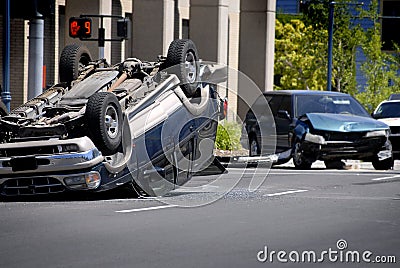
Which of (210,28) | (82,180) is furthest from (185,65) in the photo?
(210,28)

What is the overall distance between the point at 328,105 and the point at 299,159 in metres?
1.75

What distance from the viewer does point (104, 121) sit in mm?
13383

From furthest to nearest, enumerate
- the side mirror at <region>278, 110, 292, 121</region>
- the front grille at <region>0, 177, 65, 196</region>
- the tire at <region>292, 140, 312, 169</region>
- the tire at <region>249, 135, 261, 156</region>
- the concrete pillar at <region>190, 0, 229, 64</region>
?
the concrete pillar at <region>190, 0, 229, 64</region>
the tire at <region>249, 135, 261, 156</region>
the side mirror at <region>278, 110, 292, 121</region>
the tire at <region>292, 140, 312, 169</region>
the front grille at <region>0, 177, 65, 196</region>

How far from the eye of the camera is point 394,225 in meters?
11.7

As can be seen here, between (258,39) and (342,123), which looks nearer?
(342,123)

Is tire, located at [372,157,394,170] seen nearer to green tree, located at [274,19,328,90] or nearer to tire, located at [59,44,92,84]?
tire, located at [59,44,92,84]

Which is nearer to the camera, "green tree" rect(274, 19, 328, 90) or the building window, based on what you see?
"green tree" rect(274, 19, 328, 90)

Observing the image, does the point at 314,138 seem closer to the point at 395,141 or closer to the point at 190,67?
the point at 395,141

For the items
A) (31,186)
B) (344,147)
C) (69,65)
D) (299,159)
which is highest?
(69,65)

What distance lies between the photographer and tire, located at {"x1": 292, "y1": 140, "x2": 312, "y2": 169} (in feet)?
72.1

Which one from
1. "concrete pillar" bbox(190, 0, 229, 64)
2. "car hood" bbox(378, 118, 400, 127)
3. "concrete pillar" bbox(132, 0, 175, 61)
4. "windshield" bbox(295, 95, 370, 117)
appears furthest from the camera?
"concrete pillar" bbox(190, 0, 229, 64)

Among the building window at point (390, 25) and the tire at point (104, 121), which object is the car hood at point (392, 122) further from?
the building window at point (390, 25)

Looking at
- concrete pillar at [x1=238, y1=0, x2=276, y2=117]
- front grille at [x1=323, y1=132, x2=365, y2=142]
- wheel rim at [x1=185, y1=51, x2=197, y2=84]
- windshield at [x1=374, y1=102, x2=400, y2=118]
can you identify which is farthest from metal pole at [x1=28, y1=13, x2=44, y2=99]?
concrete pillar at [x1=238, y1=0, x2=276, y2=117]

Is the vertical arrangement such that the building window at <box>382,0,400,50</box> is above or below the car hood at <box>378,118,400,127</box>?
above
